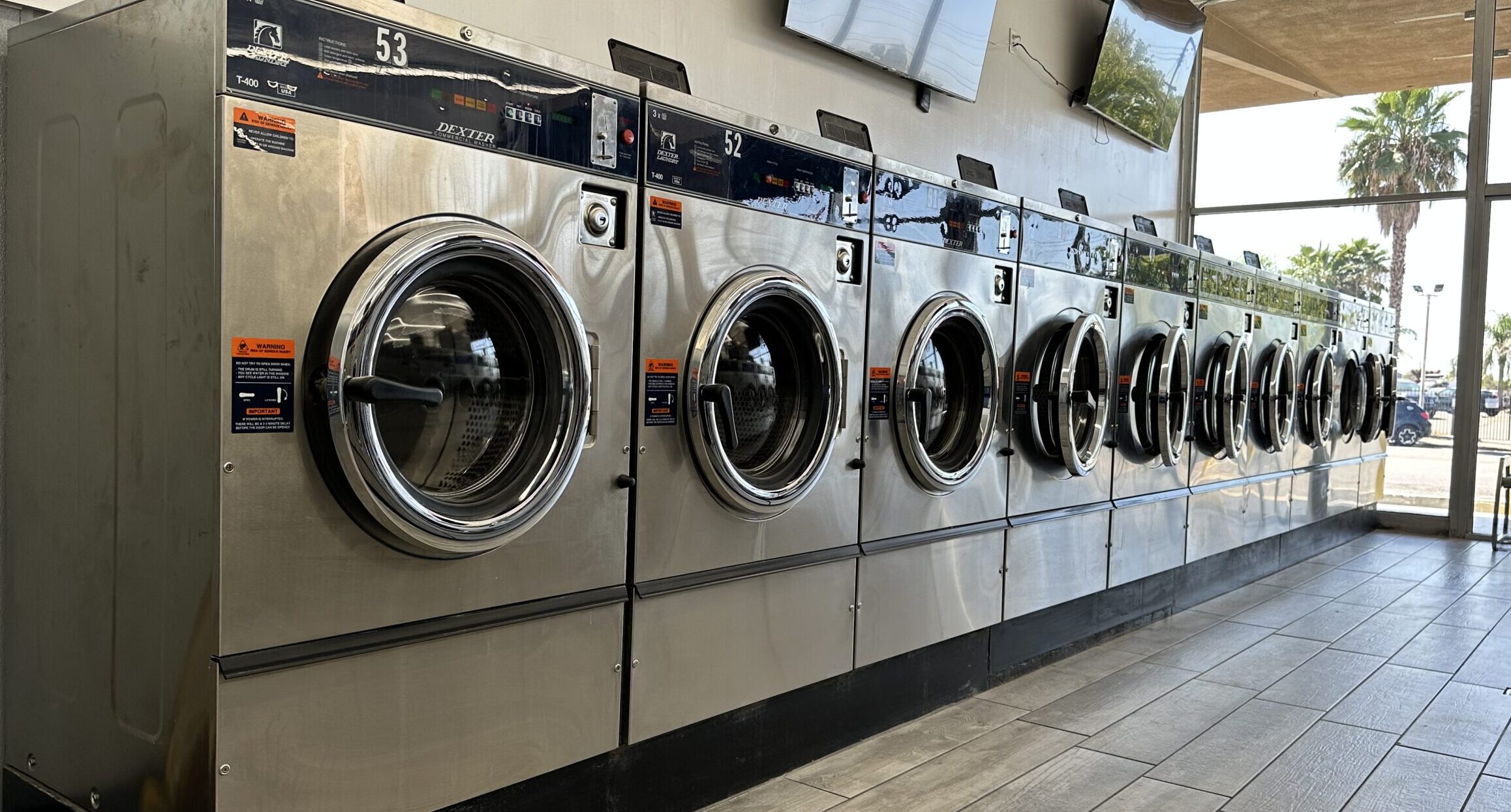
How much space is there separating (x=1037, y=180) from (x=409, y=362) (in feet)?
14.7

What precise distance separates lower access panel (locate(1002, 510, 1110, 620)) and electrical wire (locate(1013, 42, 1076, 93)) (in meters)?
2.46

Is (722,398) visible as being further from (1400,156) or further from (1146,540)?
(1400,156)

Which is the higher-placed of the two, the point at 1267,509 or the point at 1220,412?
the point at 1220,412

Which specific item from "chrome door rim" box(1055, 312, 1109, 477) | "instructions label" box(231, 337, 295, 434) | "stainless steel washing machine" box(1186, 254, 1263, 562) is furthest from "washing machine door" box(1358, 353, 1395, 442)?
"instructions label" box(231, 337, 295, 434)

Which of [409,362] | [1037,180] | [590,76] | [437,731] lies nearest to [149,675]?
[437,731]

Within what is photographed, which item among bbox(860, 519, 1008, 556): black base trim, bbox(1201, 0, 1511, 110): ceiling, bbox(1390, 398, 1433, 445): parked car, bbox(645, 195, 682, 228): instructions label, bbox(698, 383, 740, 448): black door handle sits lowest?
bbox(860, 519, 1008, 556): black base trim

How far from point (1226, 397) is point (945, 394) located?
2.55 meters

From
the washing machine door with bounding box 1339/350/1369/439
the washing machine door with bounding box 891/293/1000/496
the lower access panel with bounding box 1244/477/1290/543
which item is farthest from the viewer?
the washing machine door with bounding box 1339/350/1369/439

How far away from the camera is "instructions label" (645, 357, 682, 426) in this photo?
8.20 ft

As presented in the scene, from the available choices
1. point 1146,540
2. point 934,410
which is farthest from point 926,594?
point 1146,540

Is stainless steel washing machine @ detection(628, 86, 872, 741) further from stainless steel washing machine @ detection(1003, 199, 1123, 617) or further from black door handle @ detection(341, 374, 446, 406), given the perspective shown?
stainless steel washing machine @ detection(1003, 199, 1123, 617)

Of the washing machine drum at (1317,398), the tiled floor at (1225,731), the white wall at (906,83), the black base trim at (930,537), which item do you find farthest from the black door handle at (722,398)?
the washing machine drum at (1317,398)

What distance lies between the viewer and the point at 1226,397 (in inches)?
218

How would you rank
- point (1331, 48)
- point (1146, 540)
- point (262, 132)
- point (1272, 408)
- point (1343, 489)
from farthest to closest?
1. point (1331, 48)
2. point (1343, 489)
3. point (1272, 408)
4. point (1146, 540)
5. point (262, 132)
